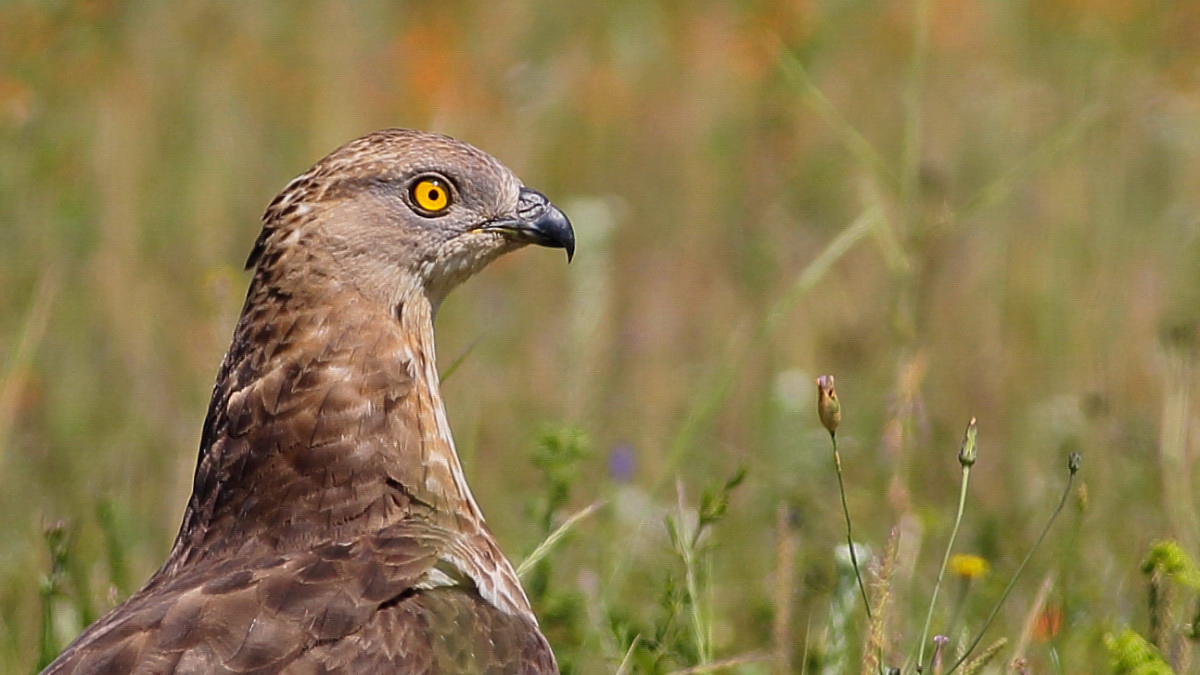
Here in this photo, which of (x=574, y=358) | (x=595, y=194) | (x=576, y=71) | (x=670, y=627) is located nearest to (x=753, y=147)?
(x=595, y=194)

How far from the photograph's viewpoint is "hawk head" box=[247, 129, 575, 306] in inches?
162

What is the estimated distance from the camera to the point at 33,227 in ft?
25.9

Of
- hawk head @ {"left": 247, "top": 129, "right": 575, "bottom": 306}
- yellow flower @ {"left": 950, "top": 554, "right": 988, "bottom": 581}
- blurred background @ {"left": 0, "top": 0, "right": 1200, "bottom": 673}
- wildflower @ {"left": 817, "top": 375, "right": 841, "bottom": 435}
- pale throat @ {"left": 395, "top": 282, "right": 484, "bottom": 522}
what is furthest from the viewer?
blurred background @ {"left": 0, "top": 0, "right": 1200, "bottom": 673}

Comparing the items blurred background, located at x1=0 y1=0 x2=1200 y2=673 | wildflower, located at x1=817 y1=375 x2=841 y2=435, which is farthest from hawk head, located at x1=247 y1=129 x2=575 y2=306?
wildflower, located at x1=817 y1=375 x2=841 y2=435

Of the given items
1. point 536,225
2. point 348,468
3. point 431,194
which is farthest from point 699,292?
point 348,468

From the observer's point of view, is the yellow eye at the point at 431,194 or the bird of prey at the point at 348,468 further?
the yellow eye at the point at 431,194

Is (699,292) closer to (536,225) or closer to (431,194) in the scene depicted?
(536,225)

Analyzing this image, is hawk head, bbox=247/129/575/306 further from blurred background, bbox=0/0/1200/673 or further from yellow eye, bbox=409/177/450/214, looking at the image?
blurred background, bbox=0/0/1200/673

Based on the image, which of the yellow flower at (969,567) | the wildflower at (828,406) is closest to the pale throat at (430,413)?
the wildflower at (828,406)

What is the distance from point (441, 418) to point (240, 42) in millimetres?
8083

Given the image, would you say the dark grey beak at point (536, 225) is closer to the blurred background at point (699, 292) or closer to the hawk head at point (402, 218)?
the hawk head at point (402, 218)

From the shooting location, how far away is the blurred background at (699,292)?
4.87m

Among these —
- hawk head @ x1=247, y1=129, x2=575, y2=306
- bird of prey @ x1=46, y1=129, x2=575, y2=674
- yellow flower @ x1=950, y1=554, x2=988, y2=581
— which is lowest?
yellow flower @ x1=950, y1=554, x2=988, y2=581

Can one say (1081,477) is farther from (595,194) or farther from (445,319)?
(595,194)
